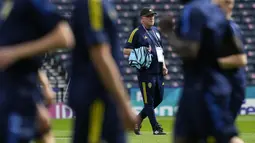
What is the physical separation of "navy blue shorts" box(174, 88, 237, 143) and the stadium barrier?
18.3 metres

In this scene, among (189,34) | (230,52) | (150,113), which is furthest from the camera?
(150,113)

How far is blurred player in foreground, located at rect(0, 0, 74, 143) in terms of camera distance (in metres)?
5.73

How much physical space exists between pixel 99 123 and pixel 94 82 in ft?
0.95

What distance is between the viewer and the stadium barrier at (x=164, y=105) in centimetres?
2544

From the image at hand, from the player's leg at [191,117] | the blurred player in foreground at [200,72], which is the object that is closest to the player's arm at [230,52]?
the blurred player in foreground at [200,72]

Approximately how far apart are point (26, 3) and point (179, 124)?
5.81 feet

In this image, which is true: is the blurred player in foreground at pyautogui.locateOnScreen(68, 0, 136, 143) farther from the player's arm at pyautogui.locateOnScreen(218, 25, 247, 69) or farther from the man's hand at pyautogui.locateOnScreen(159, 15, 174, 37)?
the player's arm at pyautogui.locateOnScreen(218, 25, 247, 69)

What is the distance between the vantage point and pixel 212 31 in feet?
21.8

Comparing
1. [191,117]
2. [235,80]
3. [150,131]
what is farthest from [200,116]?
[150,131]

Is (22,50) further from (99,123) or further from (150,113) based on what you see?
(150,113)

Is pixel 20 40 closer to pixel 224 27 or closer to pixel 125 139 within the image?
pixel 125 139

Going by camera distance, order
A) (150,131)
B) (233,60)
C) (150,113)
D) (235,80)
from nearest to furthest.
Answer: (233,60)
(235,80)
(150,113)
(150,131)

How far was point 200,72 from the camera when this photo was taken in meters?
6.75

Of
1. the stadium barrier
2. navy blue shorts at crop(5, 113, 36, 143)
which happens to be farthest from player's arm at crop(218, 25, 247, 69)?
the stadium barrier
